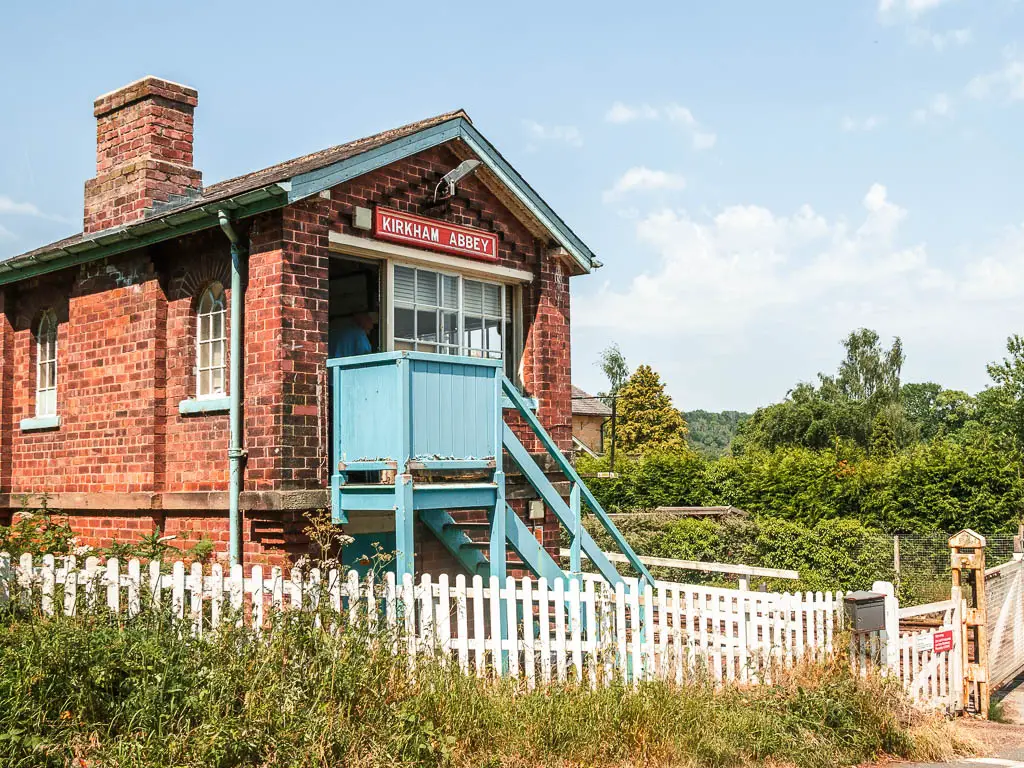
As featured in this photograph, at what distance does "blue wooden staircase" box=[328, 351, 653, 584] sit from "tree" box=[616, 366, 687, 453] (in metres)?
45.0

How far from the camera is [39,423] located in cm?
1272

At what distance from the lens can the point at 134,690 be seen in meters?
5.95

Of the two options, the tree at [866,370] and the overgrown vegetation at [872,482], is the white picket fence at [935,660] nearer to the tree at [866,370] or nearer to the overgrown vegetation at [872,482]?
the overgrown vegetation at [872,482]

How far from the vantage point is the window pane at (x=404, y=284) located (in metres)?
11.1

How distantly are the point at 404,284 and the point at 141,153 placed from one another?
152 inches

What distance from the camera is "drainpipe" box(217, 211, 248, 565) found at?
9859mm

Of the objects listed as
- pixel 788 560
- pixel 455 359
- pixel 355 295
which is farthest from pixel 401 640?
pixel 788 560

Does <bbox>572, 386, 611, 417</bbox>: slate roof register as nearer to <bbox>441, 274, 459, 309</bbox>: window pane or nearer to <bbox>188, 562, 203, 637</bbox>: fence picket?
<bbox>441, 274, 459, 309</bbox>: window pane

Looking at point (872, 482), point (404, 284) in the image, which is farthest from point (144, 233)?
point (872, 482)

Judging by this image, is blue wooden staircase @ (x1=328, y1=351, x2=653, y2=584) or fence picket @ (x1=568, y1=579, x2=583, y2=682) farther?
blue wooden staircase @ (x1=328, y1=351, x2=653, y2=584)

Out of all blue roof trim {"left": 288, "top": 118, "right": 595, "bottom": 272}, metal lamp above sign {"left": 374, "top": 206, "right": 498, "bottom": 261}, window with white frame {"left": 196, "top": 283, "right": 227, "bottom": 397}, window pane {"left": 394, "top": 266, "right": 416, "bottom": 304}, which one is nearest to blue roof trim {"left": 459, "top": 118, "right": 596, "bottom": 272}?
blue roof trim {"left": 288, "top": 118, "right": 595, "bottom": 272}

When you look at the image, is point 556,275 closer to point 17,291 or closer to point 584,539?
point 584,539

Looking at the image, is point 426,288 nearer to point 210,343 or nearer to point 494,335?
point 494,335

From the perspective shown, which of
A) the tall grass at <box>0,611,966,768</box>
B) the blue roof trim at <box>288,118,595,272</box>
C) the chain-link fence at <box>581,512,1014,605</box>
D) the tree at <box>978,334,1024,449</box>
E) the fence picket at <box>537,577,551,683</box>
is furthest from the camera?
the tree at <box>978,334,1024,449</box>
